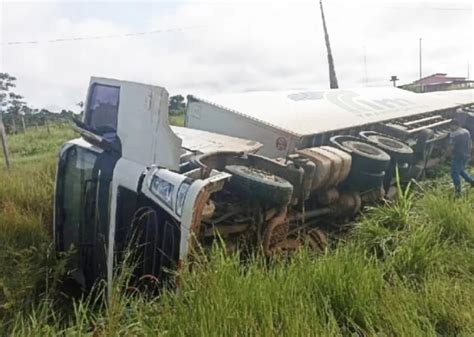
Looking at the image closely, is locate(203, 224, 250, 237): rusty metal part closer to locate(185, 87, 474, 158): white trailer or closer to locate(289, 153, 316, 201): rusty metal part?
locate(289, 153, 316, 201): rusty metal part

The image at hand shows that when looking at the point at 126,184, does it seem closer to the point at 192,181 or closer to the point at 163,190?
the point at 163,190

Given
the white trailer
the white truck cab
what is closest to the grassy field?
the white truck cab

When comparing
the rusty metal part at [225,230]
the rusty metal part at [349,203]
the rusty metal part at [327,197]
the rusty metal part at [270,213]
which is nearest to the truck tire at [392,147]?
the rusty metal part at [349,203]

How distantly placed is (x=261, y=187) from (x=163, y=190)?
89cm

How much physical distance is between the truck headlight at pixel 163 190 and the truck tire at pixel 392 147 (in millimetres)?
3613

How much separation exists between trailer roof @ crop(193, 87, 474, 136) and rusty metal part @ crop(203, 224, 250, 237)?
7.82ft

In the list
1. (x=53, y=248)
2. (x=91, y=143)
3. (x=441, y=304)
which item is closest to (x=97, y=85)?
(x=91, y=143)

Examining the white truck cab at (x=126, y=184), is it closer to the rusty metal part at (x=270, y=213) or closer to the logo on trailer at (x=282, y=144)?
the rusty metal part at (x=270, y=213)

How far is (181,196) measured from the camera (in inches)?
132

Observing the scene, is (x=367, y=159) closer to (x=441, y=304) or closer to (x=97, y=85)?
(x=441, y=304)

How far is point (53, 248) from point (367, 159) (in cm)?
367

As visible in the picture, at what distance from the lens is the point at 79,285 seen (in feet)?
15.6

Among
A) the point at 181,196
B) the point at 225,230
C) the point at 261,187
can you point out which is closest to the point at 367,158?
the point at 261,187

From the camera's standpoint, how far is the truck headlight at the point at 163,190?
3469mm
